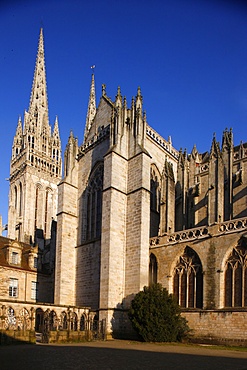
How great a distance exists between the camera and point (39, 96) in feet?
235

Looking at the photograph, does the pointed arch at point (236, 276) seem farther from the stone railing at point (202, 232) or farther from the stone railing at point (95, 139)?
the stone railing at point (95, 139)

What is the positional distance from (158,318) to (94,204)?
11.0 metres

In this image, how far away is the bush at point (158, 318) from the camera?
1948cm

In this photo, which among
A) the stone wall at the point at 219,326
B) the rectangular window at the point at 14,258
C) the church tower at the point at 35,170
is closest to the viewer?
the stone wall at the point at 219,326

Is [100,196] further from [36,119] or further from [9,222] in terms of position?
[36,119]

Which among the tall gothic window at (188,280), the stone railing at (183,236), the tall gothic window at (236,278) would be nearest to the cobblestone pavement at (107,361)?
the tall gothic window at (236,278)

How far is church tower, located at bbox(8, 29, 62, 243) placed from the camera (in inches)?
2448

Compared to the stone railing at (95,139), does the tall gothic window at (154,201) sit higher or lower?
lower

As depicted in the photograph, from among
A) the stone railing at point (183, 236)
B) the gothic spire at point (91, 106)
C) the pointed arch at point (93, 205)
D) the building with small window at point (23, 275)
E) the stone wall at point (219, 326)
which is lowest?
the stone wall at point (219, 326)

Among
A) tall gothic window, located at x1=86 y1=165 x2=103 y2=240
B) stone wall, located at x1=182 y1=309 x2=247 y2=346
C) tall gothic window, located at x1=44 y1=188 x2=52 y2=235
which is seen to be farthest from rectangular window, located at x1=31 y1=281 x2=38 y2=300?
tall gothic window, located at x1=44 y1=188 x2=52 y2=235

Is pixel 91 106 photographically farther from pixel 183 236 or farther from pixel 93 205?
pixel 183 236

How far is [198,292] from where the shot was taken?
21625 millimetres

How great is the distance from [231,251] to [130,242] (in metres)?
6.04

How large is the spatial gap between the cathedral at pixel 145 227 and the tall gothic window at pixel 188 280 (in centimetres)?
5
